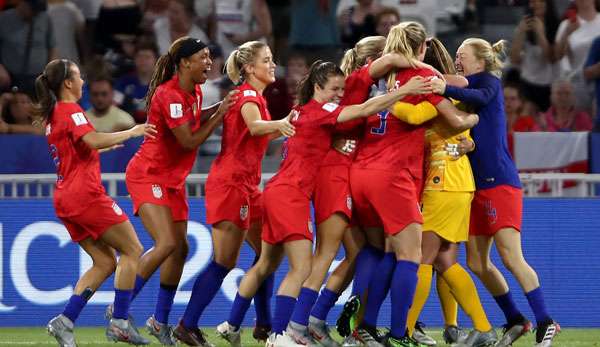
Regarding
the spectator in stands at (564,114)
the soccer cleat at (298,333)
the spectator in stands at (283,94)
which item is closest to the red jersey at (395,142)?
the soccer cleat at (298,333)

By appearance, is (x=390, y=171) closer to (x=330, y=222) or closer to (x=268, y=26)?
(x=330, y=222)

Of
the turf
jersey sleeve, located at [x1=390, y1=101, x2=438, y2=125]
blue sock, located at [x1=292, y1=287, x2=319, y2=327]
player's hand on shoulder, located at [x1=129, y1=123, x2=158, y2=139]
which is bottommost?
the turf

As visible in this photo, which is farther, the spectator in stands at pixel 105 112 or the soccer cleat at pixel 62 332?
the spectator in stands at pixel 105 112

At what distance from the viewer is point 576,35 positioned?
44.4ft

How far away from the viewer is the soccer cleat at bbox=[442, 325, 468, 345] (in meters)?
9.56

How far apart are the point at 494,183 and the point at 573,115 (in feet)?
12.7

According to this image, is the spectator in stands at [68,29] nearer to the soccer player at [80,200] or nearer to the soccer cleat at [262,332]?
the soccer player at [80,200]

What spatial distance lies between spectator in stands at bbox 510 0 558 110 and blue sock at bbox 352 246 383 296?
4859 millimetres

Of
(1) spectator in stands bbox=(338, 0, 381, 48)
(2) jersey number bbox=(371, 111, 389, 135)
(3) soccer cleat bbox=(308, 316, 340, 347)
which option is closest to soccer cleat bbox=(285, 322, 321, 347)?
(3) soccer cleat bbox=(308, 316, 340, 347)

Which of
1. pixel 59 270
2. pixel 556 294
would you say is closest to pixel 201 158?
pixel 59 270

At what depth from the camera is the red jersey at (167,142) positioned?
926 cm

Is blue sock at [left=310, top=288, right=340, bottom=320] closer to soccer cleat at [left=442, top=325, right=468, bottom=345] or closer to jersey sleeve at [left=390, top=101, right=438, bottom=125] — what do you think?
soccer cleat at [left=442, top=325, right=468, bottom=345]

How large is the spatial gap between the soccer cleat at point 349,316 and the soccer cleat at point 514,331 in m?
0.99

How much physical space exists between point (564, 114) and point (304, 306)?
193 inches
